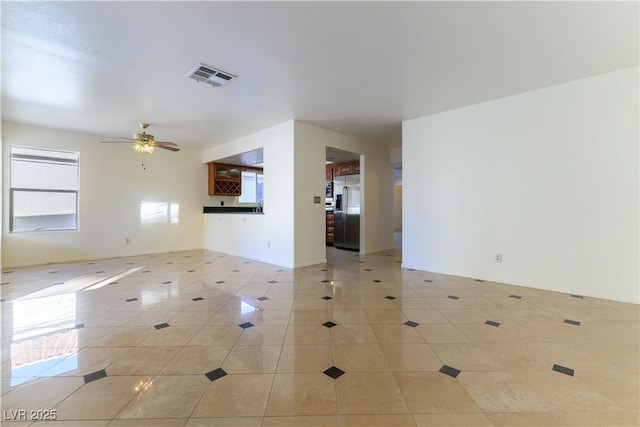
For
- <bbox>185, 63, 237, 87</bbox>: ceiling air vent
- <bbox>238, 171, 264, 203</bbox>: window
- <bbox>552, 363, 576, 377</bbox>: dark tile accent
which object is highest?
<bbox>185, 63, 237, 87</bbox>: ceiling air vent

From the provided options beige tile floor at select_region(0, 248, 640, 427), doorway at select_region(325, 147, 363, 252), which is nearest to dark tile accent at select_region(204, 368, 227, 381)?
beige tile floor at select_region(0, 248, 640, 427)

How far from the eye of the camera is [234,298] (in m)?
3.23

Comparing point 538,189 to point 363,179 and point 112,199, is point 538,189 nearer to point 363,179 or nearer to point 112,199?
point 363,179

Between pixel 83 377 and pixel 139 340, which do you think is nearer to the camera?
pixel 83 377

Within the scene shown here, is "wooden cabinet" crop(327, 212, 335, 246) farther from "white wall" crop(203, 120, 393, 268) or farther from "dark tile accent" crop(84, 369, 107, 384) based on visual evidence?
"dark tile accent" crop(84, 369, 107, 384)

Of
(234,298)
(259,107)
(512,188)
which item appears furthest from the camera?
(259,107)

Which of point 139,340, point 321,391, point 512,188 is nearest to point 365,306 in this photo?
point 321,391

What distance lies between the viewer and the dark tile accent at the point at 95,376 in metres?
1.70

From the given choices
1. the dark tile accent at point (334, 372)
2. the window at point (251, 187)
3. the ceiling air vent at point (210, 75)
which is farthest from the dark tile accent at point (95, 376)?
the window at point (251, 187)

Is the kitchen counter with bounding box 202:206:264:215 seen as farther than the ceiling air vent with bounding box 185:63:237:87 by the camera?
Yes

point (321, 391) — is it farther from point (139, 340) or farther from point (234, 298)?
point (234, 298)

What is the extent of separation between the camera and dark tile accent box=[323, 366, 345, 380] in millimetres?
1720

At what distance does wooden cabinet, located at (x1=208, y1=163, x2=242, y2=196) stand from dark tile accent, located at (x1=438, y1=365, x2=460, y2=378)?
691 cm

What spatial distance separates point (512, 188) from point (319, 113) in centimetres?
310
